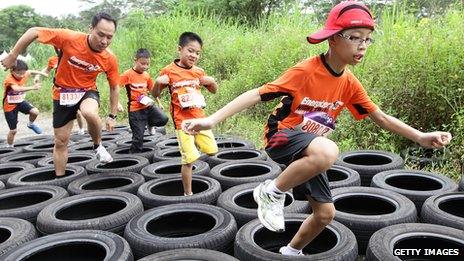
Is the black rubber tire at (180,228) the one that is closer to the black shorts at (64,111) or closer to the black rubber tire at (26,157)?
the black shorts at (64,111)

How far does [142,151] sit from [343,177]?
3455mm

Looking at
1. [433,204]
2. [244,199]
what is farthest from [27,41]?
[433,204]

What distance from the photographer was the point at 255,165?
539 cm

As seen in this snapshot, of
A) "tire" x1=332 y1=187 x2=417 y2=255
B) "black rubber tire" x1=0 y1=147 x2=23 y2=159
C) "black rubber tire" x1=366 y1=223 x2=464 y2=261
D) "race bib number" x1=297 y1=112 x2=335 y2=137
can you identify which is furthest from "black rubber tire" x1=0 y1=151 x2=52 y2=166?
"black rubber tire" x1=366 y1=223 x2=464 y2=261

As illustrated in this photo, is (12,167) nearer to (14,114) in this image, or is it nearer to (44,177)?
(44,177)

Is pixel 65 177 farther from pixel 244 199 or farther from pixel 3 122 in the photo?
pixel 3 122

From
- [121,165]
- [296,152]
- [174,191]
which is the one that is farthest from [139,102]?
[296,152]

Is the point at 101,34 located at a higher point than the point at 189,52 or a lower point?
higher

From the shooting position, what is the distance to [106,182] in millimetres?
5164

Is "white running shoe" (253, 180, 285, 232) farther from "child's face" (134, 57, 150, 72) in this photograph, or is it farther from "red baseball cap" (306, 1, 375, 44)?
"child's face" (134, 57, 150, 72)

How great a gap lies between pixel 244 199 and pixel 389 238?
1.76 meters

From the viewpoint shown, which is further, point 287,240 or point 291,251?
point 287,240

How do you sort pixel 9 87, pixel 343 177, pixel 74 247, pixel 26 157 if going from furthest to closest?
1. pixel 9 87
2. pixel 26 157
3. pixel 343 177
4. pixel 74 247

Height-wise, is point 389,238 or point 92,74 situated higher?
point 92,74
